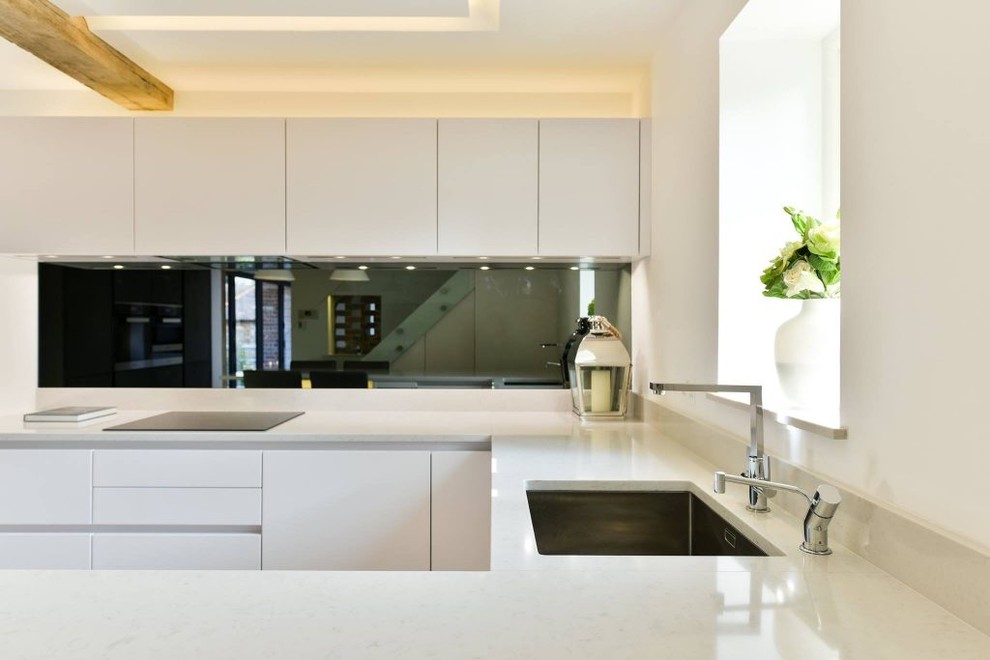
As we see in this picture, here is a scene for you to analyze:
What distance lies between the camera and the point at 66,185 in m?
2.72

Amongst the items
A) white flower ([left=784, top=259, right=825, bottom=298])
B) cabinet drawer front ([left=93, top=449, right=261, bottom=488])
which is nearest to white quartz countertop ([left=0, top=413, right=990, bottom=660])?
white flower ([left=784, top=259, right=825, bottom=298])

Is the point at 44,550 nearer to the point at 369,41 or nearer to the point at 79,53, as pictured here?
the point at 79,53

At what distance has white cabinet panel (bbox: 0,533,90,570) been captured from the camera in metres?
2.42

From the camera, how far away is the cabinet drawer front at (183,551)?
241 centimetres

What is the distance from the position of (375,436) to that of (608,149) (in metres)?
1.51

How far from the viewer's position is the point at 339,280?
3139 millimetres

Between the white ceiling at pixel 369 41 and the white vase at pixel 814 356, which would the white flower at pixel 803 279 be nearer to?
the white vase at pixel 814 356

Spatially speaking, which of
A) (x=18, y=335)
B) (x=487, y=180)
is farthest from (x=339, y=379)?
(x=18, y=335)

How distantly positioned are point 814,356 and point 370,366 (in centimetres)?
210

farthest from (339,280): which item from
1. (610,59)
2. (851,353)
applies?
(851,353)

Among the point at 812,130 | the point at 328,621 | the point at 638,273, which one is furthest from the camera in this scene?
the point at 638,273

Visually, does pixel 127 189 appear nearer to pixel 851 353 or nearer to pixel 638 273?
pixel 638 273

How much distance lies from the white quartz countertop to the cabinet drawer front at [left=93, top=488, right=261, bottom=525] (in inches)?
56.4

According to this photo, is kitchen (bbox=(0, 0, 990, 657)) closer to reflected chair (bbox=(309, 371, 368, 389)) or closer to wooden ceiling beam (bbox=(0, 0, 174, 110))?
reflected chair (bbox=(309, 371, 368, 389))
